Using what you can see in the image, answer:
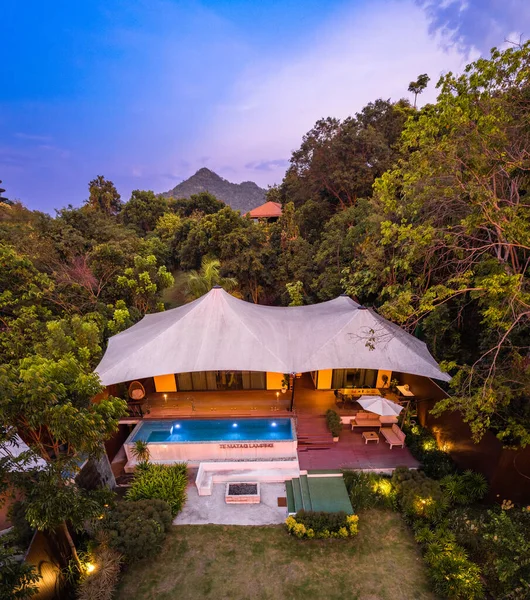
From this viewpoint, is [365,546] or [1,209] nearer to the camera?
[365,546]

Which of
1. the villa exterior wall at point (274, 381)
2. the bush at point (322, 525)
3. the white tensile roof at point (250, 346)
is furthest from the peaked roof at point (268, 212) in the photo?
the bush at point (322, 525)

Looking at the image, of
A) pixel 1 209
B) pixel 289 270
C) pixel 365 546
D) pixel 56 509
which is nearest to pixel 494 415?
pixel 365 546

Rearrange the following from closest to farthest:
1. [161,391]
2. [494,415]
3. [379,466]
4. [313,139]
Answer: [494,415] < [379,466] < [161,391] < [313,139]

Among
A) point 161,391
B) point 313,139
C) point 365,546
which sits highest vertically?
point 313,139

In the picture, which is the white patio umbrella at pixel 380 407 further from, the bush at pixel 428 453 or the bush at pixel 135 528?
the bush at pixel 135 528

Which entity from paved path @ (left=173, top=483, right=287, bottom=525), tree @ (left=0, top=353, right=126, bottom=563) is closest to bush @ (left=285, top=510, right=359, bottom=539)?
paved path @ (left=173, top=483, right=287, bottom=525)

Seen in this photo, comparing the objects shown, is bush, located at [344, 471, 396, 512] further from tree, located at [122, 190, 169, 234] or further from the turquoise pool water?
tree, located at [122, 190, 169, 234]

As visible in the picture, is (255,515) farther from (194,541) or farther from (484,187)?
(484,187)
